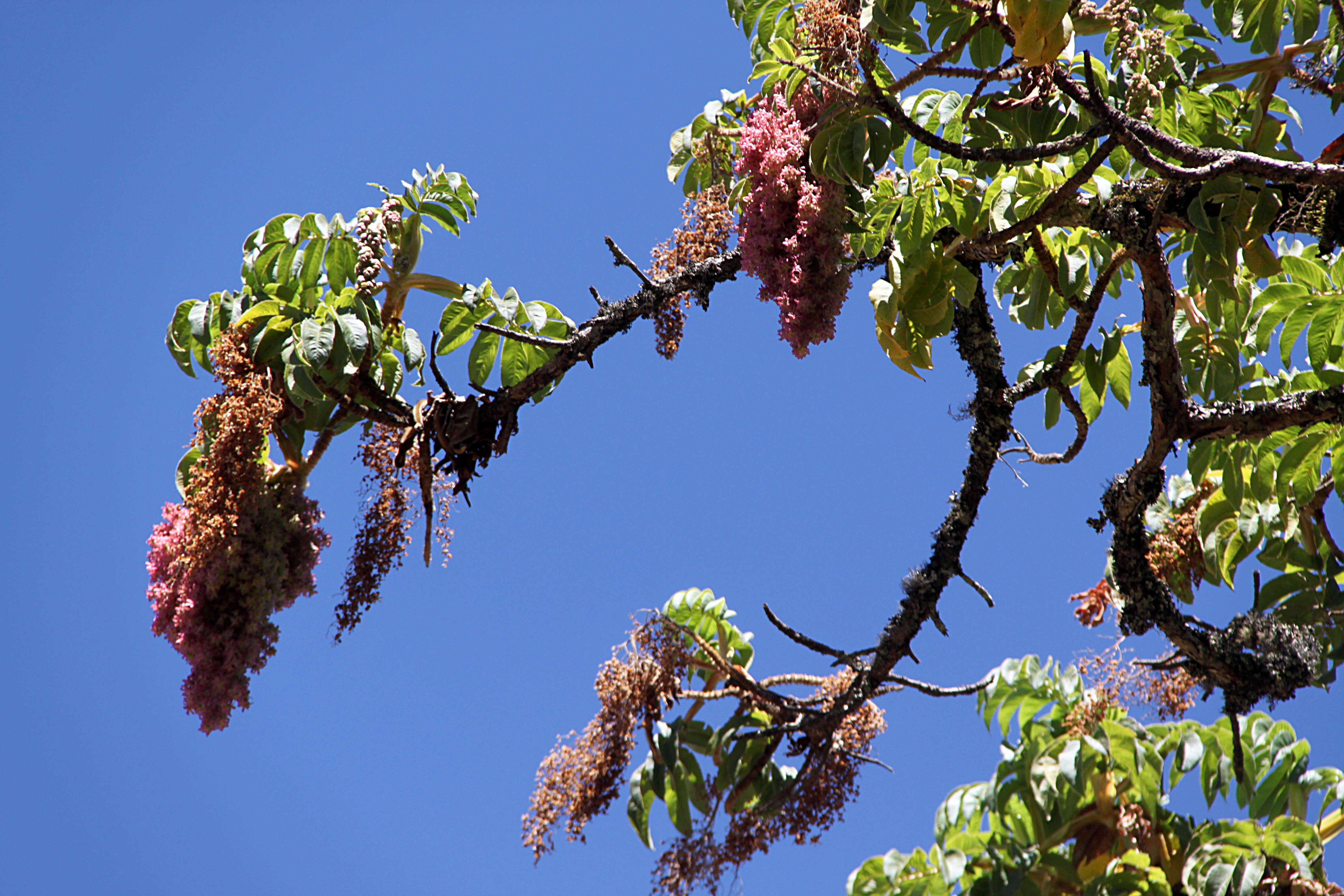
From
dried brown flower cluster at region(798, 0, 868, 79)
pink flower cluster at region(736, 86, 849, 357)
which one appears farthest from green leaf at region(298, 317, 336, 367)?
dried brown flower cluster at region(798, 0, 868, 79)

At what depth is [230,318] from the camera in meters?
2.95

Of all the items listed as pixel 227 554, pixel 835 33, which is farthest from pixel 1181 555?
pixel 227 554

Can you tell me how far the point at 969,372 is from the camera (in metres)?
3.23

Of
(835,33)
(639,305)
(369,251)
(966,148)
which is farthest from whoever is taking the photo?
(639,305)

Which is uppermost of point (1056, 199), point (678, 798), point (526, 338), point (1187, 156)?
point (526, 338)

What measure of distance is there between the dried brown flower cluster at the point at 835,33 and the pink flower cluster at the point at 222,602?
192 cm

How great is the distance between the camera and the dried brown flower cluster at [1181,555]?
375 centimetres

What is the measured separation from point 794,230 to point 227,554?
1.76 metres

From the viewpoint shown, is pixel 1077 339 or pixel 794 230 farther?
pixel 1077 339

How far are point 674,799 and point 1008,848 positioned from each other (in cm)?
115

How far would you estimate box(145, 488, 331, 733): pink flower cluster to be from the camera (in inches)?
108

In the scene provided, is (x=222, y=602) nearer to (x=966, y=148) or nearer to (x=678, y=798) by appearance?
(x=678, y=798)

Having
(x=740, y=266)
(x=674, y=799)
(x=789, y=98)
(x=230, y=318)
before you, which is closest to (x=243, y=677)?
(x=230, y=318)

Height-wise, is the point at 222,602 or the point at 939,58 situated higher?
the point at 939,58
